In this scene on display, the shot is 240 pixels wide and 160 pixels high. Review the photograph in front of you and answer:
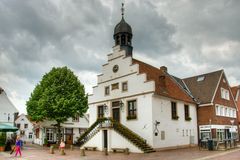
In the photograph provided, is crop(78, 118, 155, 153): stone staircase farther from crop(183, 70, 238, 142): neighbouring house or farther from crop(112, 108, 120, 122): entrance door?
crop(183, 70, 238, 142): neighbouring house

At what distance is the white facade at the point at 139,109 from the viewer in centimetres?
2906

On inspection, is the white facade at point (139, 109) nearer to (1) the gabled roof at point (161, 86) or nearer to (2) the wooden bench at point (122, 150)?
(2) the wooden bench at point (122, 150)

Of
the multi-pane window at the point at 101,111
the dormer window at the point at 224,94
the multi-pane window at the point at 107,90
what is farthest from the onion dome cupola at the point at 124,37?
the dormer window at the point at 224,94

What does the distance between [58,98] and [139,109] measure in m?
15.2

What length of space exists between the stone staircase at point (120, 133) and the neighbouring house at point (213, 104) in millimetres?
12216

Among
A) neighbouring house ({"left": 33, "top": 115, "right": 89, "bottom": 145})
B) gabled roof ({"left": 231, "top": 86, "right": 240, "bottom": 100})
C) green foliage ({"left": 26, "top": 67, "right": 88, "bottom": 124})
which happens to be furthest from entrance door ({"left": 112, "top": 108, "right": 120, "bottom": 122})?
gabled roof ({"left": 231, "top": 86, "right": 240, "bottom": 100})

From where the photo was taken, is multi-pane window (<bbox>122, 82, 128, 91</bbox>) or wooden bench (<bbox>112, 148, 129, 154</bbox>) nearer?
wooden bench (<bbox>112, 148, 129, 154</bbox>)

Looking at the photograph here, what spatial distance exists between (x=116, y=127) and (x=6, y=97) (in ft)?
99.4

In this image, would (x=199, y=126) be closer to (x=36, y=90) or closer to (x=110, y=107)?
(x=110, y=107)

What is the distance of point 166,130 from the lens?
3053cm

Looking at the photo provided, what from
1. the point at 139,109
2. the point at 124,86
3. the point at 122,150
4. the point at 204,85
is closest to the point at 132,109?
the point at 139,109

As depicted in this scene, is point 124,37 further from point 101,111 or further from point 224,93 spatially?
point 224,93

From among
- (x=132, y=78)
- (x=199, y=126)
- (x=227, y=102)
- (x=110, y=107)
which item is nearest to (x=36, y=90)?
(x=110, y=107)

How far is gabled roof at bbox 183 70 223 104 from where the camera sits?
1505 inches
